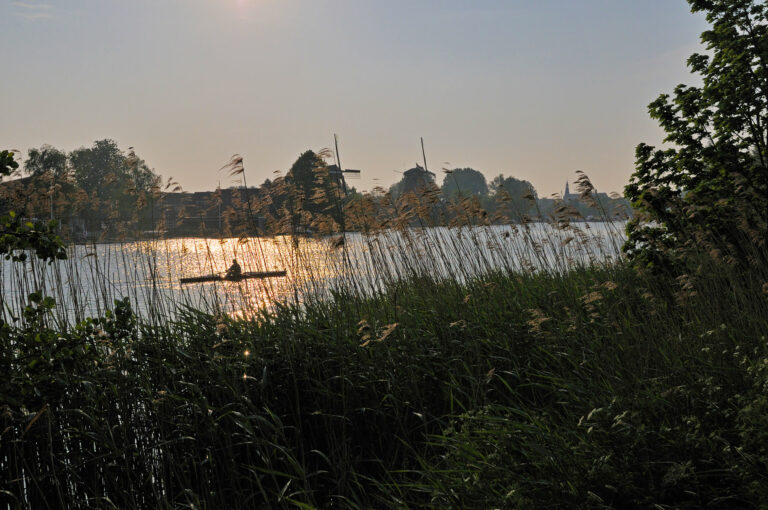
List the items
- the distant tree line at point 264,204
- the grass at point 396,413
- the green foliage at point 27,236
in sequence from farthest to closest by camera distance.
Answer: the distant tree line at point 264,204 → the green foliage at point 27,236 → the grass at point 396,413

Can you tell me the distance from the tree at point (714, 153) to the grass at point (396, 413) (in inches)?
44.7

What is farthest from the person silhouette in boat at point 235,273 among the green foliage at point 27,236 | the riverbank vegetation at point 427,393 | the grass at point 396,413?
→ the green foliage at point 27,236

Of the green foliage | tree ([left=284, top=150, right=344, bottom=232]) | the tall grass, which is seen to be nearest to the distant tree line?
tree ([left=284, top=150, right=344, bottom=232])

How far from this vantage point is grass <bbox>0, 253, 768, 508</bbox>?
300 cm

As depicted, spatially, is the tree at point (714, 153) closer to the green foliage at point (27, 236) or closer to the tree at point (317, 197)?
the tree at point (317, 197)

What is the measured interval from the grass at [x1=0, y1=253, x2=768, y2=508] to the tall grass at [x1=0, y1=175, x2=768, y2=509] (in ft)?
0.06

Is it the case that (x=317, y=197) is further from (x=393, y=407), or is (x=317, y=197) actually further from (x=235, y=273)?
(x=393, y=407)

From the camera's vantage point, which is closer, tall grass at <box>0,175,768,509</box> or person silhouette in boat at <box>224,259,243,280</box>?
tall grass at <box>0,175,768,509</box>

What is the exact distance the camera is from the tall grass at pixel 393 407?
3020mm

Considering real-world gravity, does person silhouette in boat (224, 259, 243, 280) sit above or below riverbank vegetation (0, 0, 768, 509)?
above

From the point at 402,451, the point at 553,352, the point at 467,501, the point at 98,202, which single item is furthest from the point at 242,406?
the point at 98,202

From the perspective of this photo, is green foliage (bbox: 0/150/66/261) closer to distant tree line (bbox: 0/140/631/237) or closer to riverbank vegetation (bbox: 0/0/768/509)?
riverbank vegetation (bbox: 0/0/768/509)

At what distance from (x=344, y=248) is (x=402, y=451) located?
276 cm

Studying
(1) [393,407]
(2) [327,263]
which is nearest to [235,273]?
(2) [327,263]
